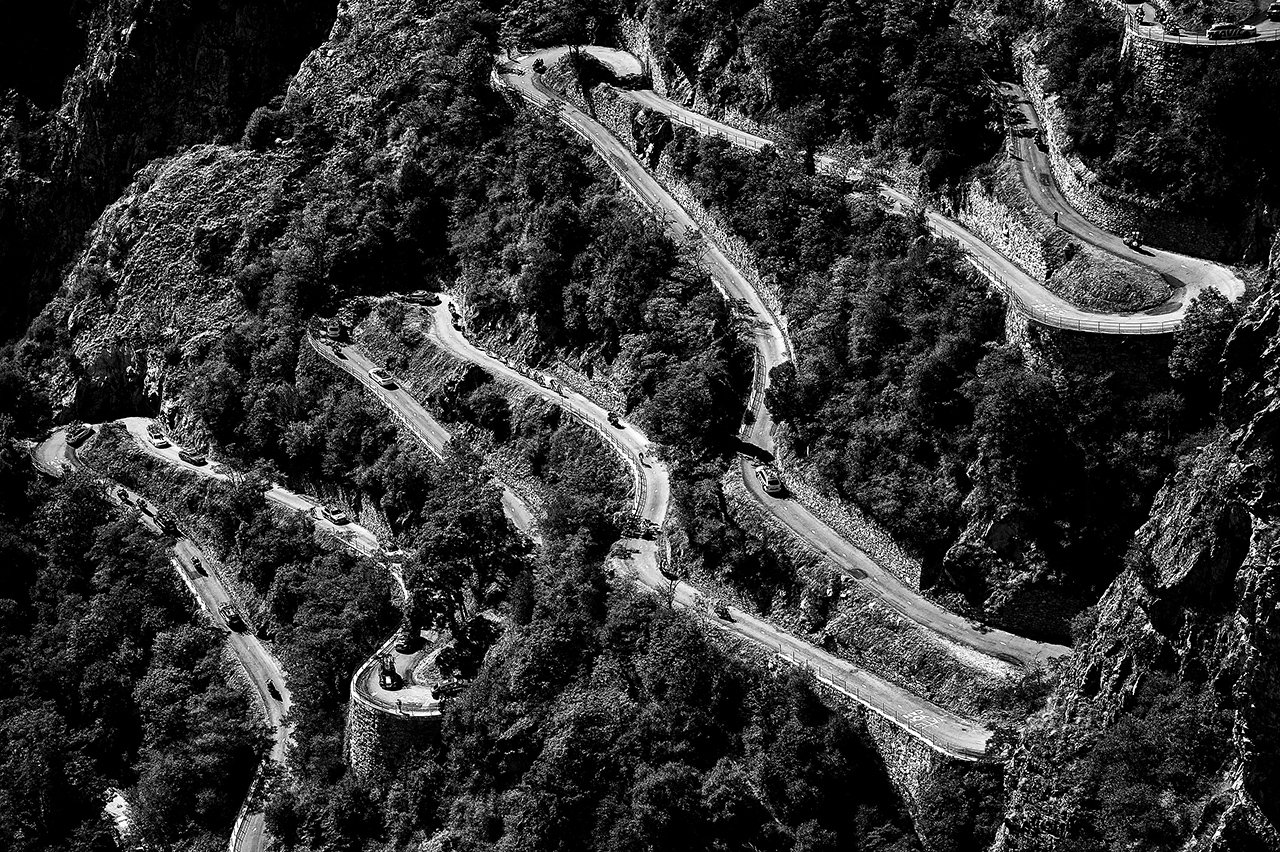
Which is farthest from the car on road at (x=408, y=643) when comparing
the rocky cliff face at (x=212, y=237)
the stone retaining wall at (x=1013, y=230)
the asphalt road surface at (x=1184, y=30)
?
the asphalt road surface at (x=1184, y=30)

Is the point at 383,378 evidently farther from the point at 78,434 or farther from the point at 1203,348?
the point at 1203,348

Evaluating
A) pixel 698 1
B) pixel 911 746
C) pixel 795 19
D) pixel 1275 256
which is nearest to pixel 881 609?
pixel 911 746

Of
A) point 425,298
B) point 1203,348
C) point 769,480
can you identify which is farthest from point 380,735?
point 1203,348

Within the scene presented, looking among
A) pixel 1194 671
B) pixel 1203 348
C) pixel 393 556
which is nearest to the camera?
pixel 1194 671

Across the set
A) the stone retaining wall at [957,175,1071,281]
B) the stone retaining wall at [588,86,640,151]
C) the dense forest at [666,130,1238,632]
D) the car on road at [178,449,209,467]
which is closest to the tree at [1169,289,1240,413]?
the dense forest at [666,130,1238,632]

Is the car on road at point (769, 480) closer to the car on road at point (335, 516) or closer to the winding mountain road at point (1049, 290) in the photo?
the winding mountain road at point (1049, 290)
